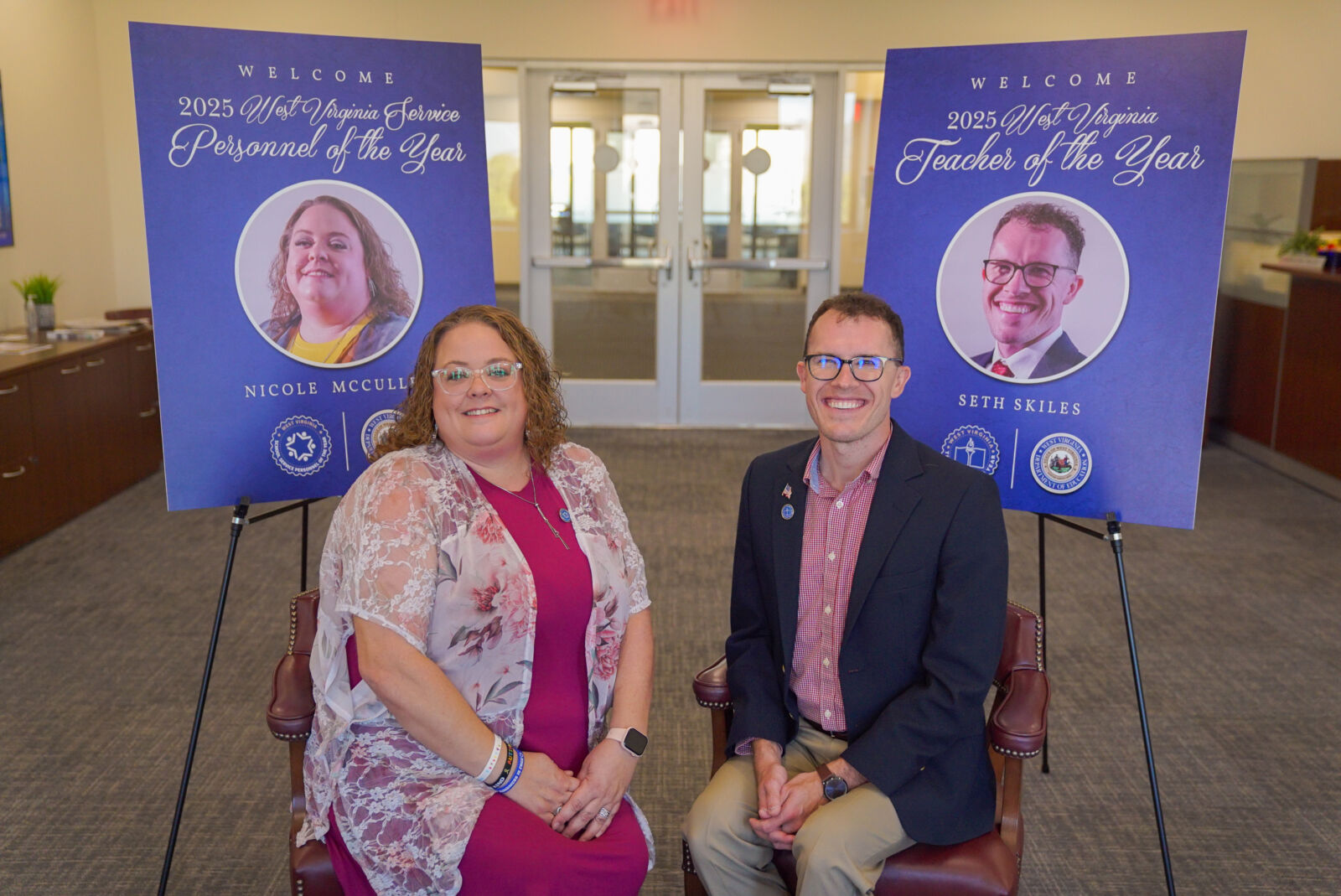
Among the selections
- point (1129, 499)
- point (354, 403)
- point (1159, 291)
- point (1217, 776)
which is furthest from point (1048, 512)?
point (354, 403)

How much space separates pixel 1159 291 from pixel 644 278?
524cm

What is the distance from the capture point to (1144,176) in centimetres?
243

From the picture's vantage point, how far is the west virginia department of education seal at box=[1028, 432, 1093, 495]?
2520 millimetres

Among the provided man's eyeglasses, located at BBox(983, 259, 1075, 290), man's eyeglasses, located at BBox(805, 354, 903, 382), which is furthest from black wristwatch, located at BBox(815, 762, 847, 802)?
man's eyeglasses, located at BBox(983, 259, 1075, 290)

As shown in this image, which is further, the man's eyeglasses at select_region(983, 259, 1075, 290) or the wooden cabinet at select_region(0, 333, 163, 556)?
the wooden cabinet at select_region(0, 333, 163, 556)

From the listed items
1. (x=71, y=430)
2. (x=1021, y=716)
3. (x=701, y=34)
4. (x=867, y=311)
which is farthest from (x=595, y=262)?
(x=1021, y=716)

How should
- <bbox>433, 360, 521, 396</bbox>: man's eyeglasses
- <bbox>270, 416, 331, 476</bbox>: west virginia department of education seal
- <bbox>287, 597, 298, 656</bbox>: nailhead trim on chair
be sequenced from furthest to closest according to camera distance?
<bbox>270, 416, 331, 476</bbox>: west virginia department of education seal
<bbox>287, 597, 298, 656</bbox>: nailhead trim on chair
<bbox>433, 360, 521, 396</bbox>: man's eyeglasses

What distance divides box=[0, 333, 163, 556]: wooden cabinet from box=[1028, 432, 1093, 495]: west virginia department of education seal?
14.2 ft

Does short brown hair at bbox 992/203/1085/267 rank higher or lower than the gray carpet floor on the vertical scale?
higher

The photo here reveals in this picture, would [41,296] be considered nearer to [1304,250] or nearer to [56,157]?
[56,157]

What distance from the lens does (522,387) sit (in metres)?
2.10

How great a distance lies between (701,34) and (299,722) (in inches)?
239

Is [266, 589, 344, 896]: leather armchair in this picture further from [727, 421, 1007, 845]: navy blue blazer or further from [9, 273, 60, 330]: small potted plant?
[9, 273, 60, 330]: small potted plant

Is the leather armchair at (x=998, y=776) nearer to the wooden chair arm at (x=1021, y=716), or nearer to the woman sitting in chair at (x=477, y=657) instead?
the wooden chair arm at (x=1021, y=716)
